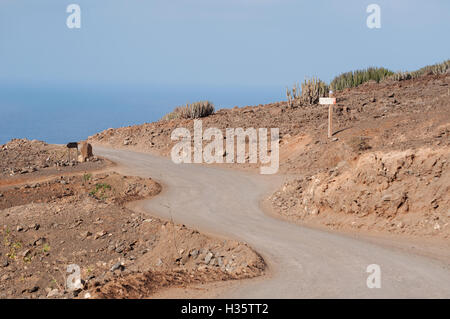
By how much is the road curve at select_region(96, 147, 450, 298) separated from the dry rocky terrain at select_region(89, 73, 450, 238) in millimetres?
1339

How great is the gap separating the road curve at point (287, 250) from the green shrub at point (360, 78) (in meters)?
22.8

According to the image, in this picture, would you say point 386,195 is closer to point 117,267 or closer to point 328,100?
point 117,267

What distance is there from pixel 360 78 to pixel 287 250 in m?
32.8

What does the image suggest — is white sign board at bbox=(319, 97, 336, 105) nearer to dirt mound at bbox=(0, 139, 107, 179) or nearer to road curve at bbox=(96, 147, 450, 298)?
road curve at bbox=(96, 147, 450, 298)

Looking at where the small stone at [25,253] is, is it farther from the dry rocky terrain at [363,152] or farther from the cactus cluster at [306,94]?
the cactus cluster at [306,94]

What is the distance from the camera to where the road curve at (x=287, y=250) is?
872cm

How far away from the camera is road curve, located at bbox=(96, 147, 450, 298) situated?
28.6 ft

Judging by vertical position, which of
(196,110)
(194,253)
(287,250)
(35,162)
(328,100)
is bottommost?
(194,253)

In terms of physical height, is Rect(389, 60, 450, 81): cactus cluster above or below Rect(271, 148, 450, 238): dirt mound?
above

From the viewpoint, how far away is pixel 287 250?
38.5ft

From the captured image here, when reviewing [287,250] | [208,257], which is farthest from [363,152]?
[208,257]

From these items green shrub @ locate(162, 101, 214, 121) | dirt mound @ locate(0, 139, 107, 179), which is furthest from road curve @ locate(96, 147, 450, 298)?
green shrub @ locate(162, 101, 214, 121)

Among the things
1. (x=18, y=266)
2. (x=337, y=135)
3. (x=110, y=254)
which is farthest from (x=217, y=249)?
(x=337, y=135)

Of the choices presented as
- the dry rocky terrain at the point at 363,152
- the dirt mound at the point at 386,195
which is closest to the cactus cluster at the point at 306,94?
the dry rocky terrain at the point at 363,152
